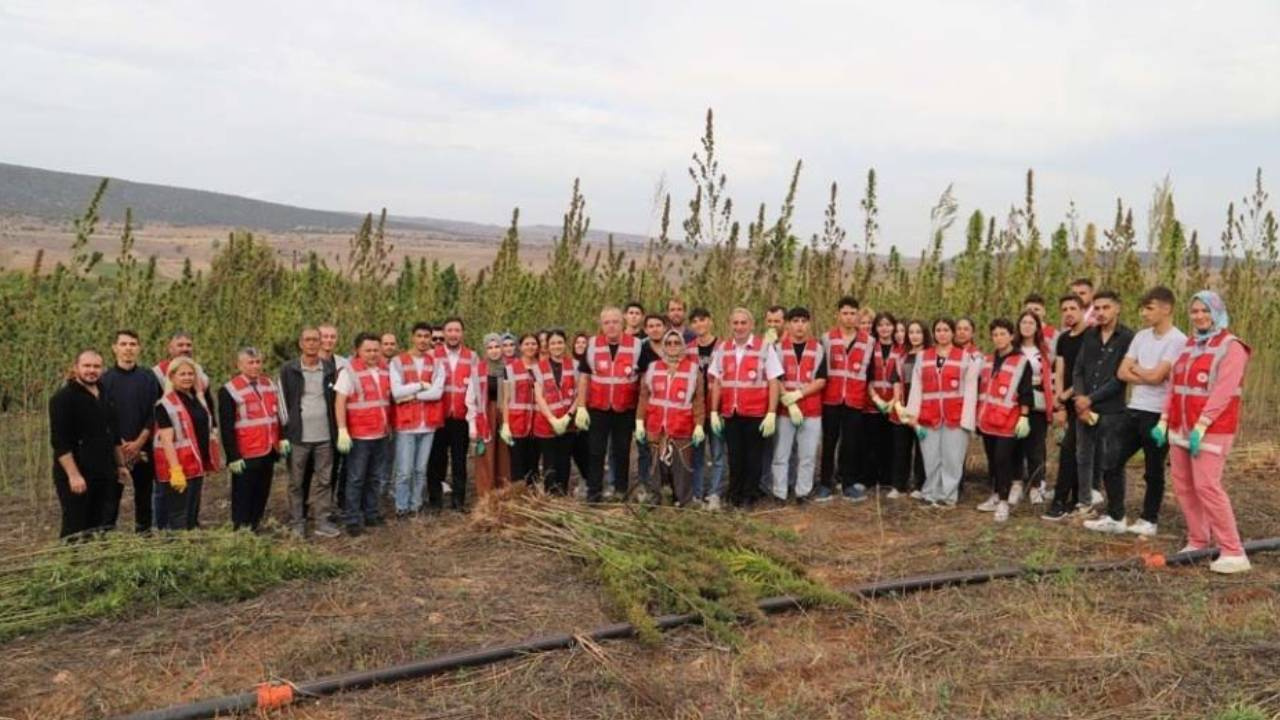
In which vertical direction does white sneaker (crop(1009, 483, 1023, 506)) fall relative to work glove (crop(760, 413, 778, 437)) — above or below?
below

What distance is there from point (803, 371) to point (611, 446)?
1.77 meters

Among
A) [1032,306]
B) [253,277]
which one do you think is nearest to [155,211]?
[253,277]

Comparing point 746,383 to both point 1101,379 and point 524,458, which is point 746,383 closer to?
point 524,458

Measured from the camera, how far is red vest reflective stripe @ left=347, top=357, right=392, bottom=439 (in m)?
7.38

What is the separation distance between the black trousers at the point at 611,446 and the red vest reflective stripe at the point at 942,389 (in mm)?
1524

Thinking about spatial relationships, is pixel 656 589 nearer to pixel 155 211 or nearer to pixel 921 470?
pixel 921 470

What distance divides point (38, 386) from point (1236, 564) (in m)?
9.18

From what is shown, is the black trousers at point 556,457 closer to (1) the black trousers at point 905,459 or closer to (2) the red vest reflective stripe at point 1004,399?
(1) the black trousers at point 905,459

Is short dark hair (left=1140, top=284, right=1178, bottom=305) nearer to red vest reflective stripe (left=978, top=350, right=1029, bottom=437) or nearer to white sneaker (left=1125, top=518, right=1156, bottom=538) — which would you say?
red vest reflective stripe (left=978, top=350, right=1029, bottom=437)

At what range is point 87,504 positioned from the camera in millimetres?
6383

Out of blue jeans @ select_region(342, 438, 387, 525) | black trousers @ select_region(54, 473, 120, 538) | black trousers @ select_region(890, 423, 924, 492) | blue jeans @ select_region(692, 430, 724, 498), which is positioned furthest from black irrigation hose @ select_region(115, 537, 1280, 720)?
blue jeans @ select_region(342, 438, 387, 525)

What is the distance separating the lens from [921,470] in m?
8.64

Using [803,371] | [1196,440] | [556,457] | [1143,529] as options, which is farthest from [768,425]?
[1196,440]

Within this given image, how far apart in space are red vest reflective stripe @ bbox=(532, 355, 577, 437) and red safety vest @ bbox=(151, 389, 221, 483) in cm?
260
